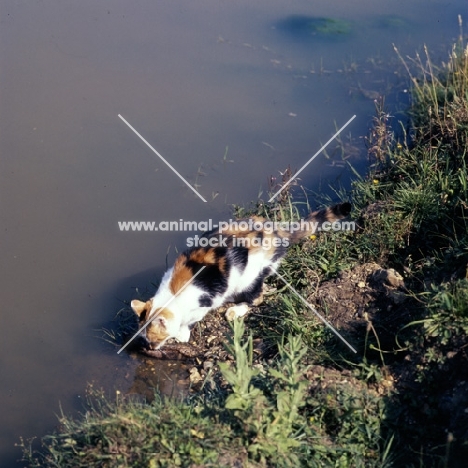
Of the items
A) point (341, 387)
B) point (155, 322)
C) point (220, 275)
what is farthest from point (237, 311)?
point (341, 387)

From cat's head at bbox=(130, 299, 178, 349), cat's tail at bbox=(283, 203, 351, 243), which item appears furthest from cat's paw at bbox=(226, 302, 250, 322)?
cat's tail at bbox=(283, 203, 351, 243)

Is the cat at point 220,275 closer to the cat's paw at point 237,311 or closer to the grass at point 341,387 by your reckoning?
the cat's paw at point 237,311

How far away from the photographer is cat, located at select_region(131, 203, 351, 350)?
192 inches

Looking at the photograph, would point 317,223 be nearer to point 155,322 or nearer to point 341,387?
point 155,322

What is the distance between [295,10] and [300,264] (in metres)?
4.95

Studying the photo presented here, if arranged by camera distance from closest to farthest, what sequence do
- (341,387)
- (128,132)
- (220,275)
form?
(341,387)
(220,275)
(128,132)

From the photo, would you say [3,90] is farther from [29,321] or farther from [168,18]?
[29,321]

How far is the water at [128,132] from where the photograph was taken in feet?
17.0

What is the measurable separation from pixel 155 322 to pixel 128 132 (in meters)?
2.90

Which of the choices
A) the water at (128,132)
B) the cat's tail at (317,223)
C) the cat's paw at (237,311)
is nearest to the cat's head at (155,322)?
the water at (128,132)

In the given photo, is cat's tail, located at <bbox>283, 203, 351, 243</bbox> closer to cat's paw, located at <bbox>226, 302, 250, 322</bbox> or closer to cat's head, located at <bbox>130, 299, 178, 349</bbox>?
cat's paw, located at <bbox>226, 302, 250, 322</bbox>

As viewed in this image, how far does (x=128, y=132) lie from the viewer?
279 inches

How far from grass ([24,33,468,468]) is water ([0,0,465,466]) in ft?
2.71

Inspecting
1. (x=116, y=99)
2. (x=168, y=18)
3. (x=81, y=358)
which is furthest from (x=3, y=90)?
(x=81, y=358)
